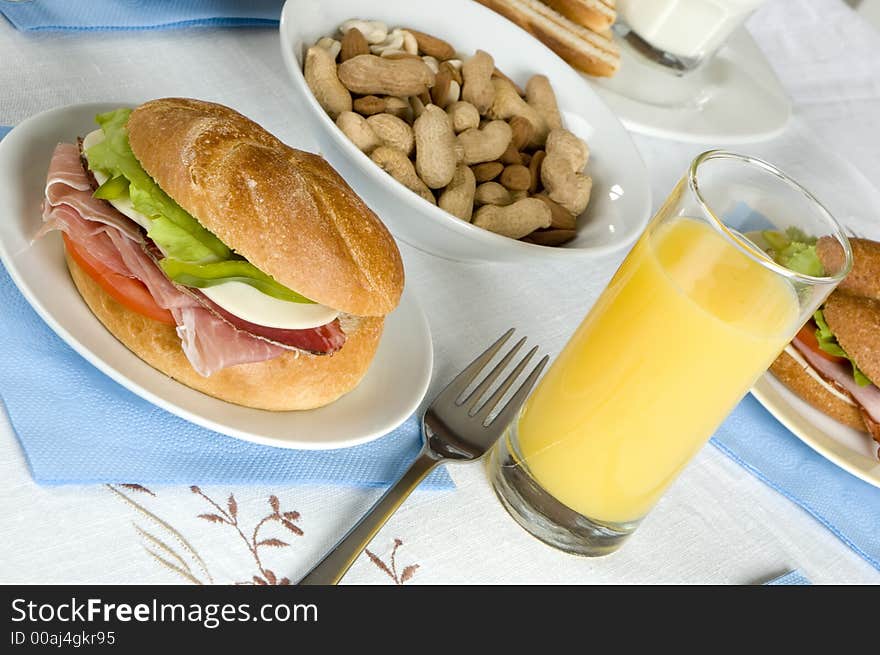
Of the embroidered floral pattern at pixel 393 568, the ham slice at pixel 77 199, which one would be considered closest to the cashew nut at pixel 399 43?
the ham slice at pixel 77 199

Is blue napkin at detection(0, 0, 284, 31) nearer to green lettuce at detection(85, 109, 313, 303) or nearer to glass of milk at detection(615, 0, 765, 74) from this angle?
green lettuce at detection(85, 109, 313, 303)

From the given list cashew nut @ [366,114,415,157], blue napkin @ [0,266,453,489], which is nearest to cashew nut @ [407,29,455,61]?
cashew nut @ [366,114,415,157]

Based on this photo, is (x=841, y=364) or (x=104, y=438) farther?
(x=841, y=364)

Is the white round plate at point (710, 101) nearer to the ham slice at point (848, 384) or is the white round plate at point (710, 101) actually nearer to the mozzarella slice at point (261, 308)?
the ham slice at point (848, 384)

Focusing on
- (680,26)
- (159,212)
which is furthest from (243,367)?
(680,26)

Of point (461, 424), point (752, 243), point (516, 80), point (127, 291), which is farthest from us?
point (516, 80)

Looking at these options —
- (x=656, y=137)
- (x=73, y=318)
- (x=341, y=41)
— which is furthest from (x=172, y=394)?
(x=656, y=137)

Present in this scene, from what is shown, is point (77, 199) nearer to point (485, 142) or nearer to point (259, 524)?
point (259, 524)
